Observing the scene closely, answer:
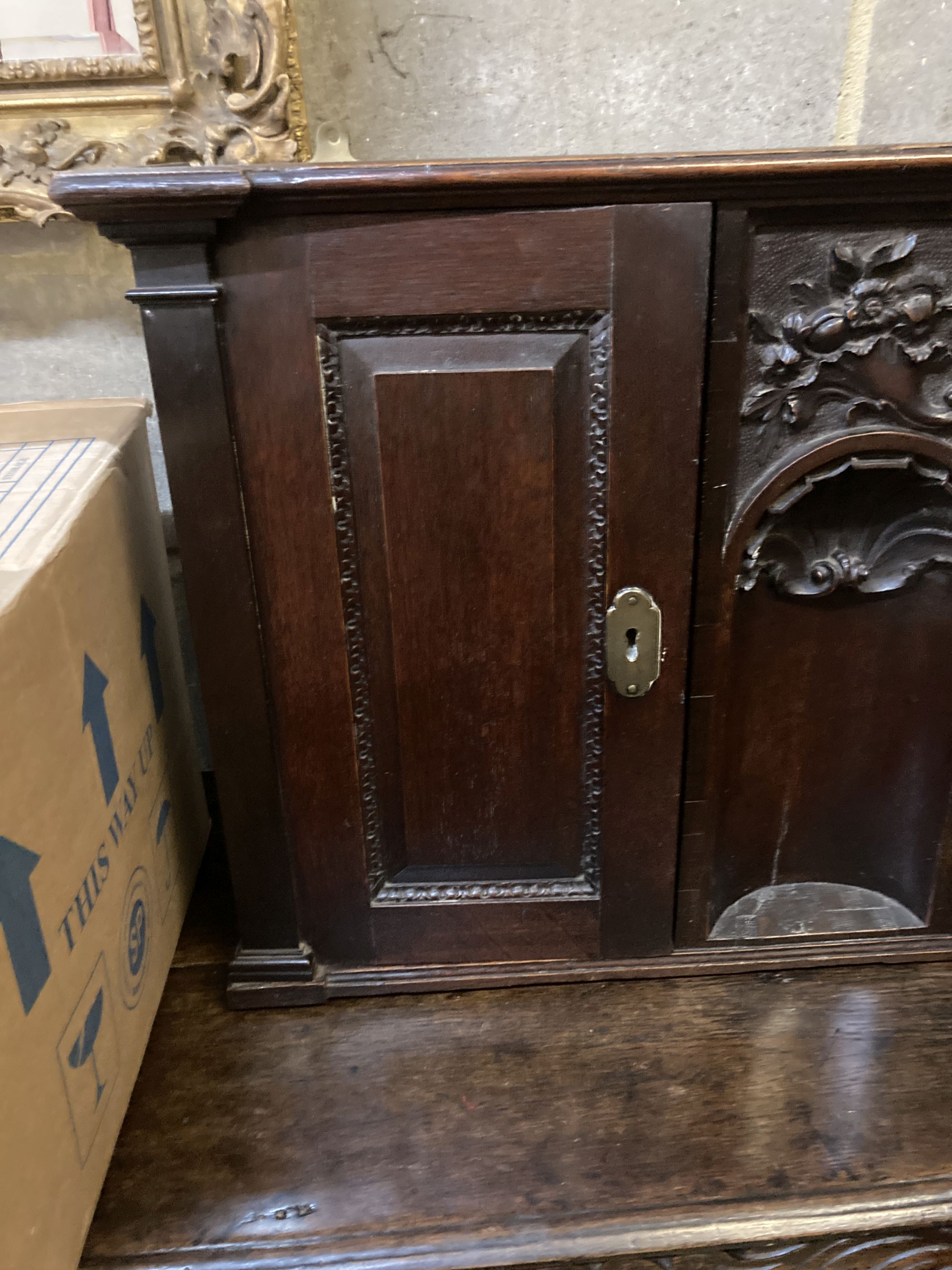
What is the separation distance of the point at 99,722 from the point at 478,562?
13.9 inches

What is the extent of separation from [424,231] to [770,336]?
293 millimetres

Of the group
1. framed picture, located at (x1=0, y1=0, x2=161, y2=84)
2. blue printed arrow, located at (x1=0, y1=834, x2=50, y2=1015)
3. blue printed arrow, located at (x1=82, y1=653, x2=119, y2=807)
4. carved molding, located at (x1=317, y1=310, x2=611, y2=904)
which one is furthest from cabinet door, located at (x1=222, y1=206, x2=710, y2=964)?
framed picture, located at (x1=0, y1=0, x2=161, y2=84)

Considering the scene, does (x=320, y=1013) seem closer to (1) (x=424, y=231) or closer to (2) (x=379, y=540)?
(2) (x=379, y=540)

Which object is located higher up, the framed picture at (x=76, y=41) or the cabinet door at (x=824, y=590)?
the framed picture at (x=76, y=41)

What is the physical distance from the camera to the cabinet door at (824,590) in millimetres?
683

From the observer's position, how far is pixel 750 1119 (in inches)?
29.9

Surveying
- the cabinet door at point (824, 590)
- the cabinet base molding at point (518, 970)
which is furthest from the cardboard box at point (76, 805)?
the cabinet door at point (824, 590)

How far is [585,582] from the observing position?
77 centimetres

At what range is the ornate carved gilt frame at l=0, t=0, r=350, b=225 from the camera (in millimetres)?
863

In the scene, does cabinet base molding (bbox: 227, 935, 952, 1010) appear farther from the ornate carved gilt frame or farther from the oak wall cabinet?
the ornate carved gilt frame

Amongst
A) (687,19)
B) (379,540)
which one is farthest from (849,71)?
(379,540)

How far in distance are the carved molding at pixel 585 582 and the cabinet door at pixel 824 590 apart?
94mm

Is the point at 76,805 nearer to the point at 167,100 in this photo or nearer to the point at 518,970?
the point at 518,970

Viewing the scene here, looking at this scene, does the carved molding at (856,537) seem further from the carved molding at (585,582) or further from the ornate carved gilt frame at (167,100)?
the ornate carved gilt frame at (167,100)
